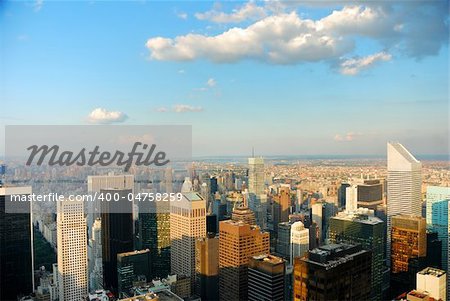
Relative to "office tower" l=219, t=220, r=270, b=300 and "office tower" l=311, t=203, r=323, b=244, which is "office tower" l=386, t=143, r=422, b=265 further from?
"office tower" l=219, t=220, r=270, b=300

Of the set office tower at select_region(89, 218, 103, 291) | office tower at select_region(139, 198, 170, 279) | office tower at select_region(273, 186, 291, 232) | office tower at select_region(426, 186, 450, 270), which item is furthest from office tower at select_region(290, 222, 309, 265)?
office tower at select_region(89, 218, 103, 291)

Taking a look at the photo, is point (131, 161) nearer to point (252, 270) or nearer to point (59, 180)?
point (59, 180)

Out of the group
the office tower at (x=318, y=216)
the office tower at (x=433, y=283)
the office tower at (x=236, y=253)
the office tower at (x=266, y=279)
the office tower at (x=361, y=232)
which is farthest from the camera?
the office tower at (x=318, y=216)

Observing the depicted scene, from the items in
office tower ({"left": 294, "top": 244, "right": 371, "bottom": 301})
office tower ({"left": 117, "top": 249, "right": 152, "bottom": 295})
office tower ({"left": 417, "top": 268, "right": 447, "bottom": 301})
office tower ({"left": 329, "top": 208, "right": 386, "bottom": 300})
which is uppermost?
office tower ({"left": 294, "top": 244, "right": 371, "bottom": 301})

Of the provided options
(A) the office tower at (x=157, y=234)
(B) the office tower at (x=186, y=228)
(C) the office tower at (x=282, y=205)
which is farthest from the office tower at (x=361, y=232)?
(A) the office tower at (x=157, y=234)

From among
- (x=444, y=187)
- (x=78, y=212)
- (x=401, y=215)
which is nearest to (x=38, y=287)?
(x=78, y=212)

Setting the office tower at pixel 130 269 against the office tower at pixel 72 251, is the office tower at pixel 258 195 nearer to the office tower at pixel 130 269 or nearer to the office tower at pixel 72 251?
the office tower at pixel 130 269
